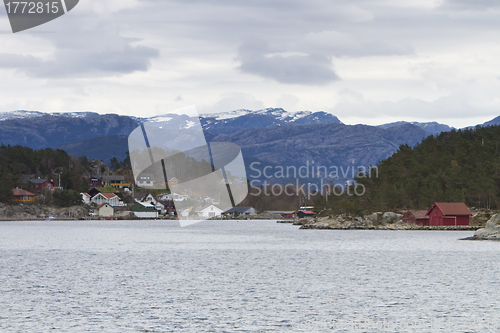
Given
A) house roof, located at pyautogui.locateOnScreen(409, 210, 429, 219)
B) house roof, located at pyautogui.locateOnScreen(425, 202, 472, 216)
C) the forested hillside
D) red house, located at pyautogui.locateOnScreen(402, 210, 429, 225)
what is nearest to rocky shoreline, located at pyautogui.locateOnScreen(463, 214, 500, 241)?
house roof, located at pyautogui.locateOnScreen(425, 202, 472, 216)

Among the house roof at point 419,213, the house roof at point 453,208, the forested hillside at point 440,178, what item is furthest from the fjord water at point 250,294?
the forested hillside at point 440,178

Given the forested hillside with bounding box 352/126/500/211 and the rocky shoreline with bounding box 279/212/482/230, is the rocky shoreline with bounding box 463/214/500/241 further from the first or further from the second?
the rocky shoreline with bounding box 279/212/482/230

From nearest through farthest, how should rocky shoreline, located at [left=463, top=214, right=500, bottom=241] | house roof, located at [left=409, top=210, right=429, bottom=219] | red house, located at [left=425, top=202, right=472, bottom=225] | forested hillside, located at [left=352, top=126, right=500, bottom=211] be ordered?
rocky shoreline, located at [left=463, top=214, right=500, bottom=241] → red house, located at [left=425, top=202, right=472, bottom=225] → forested hillside, located at [left=352, top=126, right=500, bottom=211] → house roof, located at [left=409, top=210, right=429, bottom=219]

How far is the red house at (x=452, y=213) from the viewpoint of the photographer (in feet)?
440

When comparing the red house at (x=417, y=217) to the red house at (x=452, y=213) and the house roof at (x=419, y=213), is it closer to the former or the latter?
the house roof at (x=419, y=213)

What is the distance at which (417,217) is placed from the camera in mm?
142000

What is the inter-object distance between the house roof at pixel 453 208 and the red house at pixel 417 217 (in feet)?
21.3

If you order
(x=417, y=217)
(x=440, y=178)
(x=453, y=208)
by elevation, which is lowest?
(x=417, y=217)

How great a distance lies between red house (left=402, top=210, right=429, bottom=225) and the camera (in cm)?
14188

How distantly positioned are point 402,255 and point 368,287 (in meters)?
30.3

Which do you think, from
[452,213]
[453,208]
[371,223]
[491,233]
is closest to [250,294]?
[491,233]

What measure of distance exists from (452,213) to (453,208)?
1.70 m

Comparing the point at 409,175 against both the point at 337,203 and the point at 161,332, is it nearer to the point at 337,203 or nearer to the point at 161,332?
the point at 337,203

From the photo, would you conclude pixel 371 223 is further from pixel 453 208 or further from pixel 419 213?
pixel 453 208
